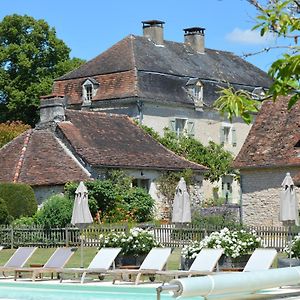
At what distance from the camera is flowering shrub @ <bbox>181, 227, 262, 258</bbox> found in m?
20.0

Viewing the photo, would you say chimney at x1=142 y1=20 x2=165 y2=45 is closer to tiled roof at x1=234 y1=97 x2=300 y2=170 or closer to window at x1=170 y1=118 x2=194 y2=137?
window at x1=170 y1=118 x2=194 y2=137

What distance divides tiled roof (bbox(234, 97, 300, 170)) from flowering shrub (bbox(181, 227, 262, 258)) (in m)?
14.7

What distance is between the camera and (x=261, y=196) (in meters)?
36.8

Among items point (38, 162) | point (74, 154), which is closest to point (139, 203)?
point (74, 154)

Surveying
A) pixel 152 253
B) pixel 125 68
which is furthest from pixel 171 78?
pixel 152 253

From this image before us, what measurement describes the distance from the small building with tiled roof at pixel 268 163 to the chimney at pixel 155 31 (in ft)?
73.2

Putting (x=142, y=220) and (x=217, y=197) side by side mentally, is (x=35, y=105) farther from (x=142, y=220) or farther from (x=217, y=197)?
(x=142, y=220)

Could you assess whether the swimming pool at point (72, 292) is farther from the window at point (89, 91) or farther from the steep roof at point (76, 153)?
the window at point (89, 91)

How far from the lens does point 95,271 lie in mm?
18359

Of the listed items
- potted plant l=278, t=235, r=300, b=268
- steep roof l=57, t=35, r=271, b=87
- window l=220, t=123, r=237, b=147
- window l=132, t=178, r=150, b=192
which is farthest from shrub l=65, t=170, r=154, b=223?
window l=220, t=123, r=237, b=147

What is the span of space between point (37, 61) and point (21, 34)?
2.35 meters

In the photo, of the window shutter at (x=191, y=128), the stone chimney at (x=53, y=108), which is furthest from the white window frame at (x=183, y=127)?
the stone chimney at (x=53, y=108)

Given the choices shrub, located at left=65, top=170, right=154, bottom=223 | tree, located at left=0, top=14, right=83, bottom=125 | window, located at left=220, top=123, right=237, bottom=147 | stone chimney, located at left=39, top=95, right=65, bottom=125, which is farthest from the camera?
tree, located at left=0, top=14, right=83, bottom=125

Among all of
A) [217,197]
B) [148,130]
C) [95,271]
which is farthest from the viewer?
[217,197]
